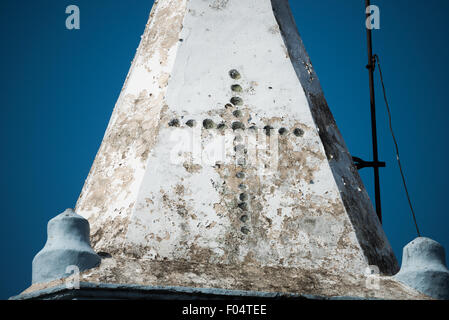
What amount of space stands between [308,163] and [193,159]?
1106mm

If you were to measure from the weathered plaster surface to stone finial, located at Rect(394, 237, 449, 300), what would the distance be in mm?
215

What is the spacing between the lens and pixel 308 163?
22.3ft

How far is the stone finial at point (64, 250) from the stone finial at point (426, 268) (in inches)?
103

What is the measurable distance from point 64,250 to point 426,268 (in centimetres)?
301

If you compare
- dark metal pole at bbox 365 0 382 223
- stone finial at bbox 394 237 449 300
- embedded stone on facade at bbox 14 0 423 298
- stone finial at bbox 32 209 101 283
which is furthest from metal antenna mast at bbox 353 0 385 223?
stone finial at bbox 32 209 101 283

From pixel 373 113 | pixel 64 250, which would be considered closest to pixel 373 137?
pixel 373 113

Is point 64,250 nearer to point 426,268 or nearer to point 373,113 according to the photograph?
point 426,268

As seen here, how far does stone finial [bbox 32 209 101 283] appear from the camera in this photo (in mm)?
5453

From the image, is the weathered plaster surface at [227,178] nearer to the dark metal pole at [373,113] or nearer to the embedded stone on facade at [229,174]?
the embedded stone on facade at [229,174]

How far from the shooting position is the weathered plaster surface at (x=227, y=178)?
19.5 ft

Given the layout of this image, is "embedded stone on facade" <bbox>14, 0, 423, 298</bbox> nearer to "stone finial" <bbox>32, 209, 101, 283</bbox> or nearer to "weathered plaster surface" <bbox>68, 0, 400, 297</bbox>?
"weathered plaster surface" <bbox>68, 0, 400, 297</bbox>
